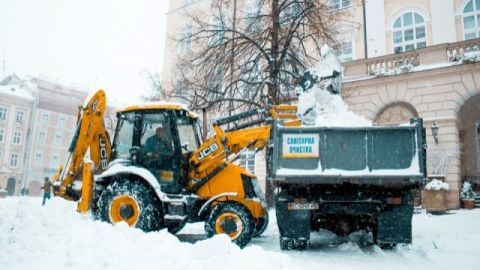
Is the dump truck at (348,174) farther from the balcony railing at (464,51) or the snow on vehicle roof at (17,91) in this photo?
the snow on vehicle roof at (17,91)

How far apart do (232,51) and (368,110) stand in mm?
7422

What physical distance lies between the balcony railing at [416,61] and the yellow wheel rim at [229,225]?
12441mm

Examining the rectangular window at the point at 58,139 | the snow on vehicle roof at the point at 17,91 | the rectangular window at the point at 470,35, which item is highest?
the snow on vehicle roof at the point at 17,91

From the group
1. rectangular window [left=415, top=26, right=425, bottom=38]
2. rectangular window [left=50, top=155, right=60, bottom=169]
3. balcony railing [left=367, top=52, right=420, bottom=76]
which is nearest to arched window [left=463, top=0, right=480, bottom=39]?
rectangular window [left=415, top=26, right=425, bottom=38]

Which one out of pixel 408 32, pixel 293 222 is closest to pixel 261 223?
pixel 293 222

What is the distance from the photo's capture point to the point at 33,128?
174ft

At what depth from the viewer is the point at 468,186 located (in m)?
15.8

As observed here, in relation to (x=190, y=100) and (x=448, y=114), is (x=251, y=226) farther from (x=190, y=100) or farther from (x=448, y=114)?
(x=448, y=114)

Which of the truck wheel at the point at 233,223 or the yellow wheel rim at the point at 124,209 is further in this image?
the yellow wheel rim at the point at 124,209

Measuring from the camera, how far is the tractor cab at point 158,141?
7.45m

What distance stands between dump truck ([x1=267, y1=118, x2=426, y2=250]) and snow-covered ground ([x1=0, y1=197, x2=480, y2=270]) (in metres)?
0.51

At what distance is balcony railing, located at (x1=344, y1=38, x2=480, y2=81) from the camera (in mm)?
15398

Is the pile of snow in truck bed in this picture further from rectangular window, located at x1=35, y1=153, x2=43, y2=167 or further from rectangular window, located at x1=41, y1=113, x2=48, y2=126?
rectangular window, located at x1=41, y1=113, x2=48, y2=126

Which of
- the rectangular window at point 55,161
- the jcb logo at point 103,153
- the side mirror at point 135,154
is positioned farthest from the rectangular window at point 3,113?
the side mirror at point 135,154
